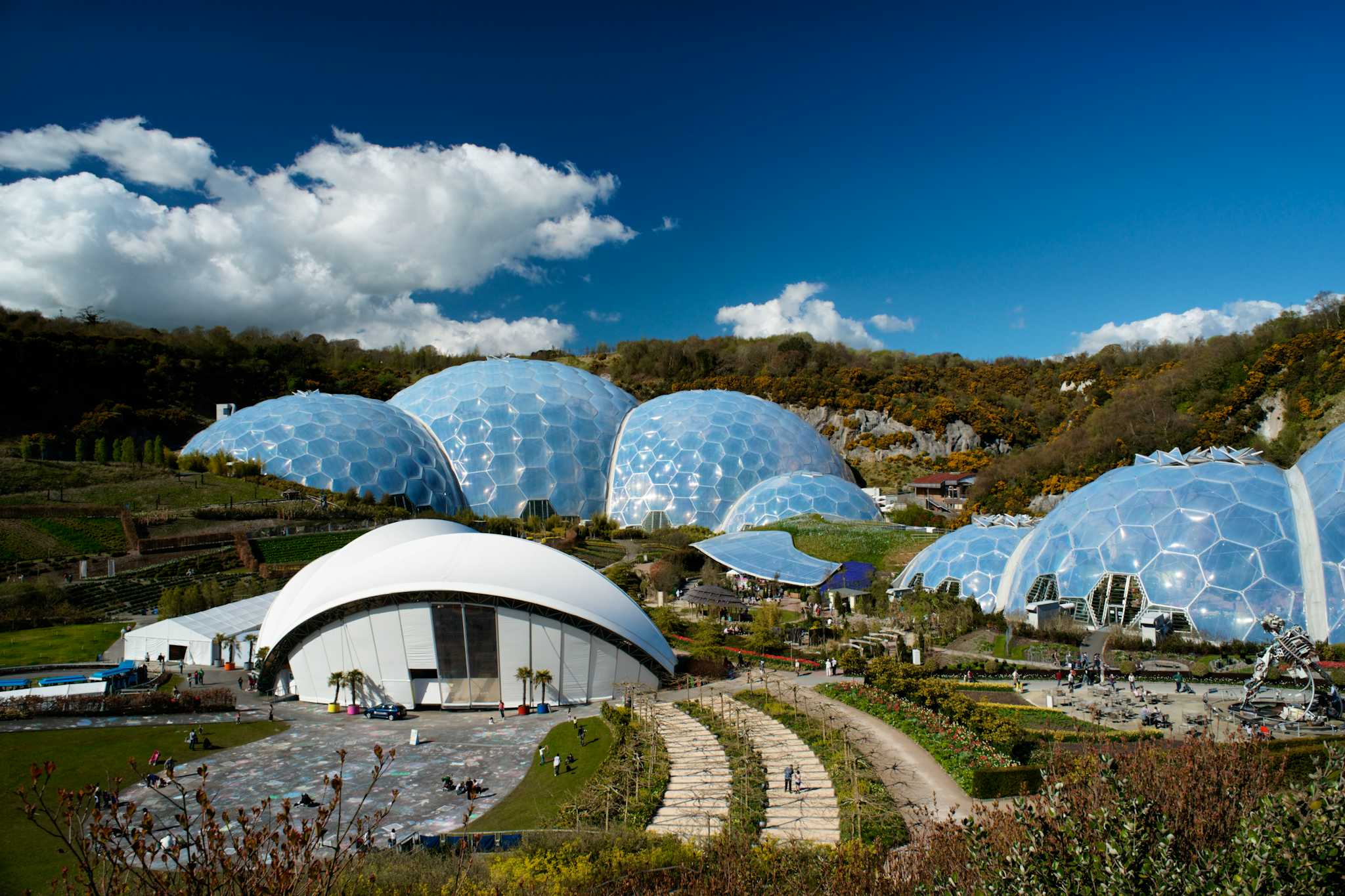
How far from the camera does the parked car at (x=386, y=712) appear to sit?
19.6 m

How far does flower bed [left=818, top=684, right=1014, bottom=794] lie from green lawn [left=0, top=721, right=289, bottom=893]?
13939mm

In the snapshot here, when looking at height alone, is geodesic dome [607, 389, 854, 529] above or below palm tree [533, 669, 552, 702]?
above

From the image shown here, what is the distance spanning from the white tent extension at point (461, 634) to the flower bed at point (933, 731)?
18.4ft

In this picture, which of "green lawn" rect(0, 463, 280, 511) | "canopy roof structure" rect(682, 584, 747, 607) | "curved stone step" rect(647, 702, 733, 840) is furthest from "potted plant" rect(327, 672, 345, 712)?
"green lawn" rect(0, 463, 280, 511)

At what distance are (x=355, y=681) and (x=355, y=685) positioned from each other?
12 cm

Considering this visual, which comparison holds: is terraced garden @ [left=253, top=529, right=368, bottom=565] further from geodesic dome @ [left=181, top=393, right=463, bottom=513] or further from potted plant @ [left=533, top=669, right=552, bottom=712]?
potted plant @ [left=533, top=669, right=552, bottom=712]

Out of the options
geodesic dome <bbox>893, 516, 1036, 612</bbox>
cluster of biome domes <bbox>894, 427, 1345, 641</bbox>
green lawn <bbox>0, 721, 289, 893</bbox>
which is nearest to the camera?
green lawn <bbox>0, 721, 289, 893</bbox>

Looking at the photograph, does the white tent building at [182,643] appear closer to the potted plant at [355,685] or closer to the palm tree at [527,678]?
the potted plant at [355,685]

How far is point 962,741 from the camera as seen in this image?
1505 centimetres

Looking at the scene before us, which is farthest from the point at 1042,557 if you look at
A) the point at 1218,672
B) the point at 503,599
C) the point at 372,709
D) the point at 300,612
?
the point at 300,612

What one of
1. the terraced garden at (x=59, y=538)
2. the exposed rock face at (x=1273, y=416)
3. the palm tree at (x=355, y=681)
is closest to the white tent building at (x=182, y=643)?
the palm tree at (x=355, y=681)

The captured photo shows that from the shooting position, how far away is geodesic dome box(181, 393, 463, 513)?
42656 millimetres

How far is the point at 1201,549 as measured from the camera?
2214 cm

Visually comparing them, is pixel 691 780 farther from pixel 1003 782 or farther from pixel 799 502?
pixel 799 502
